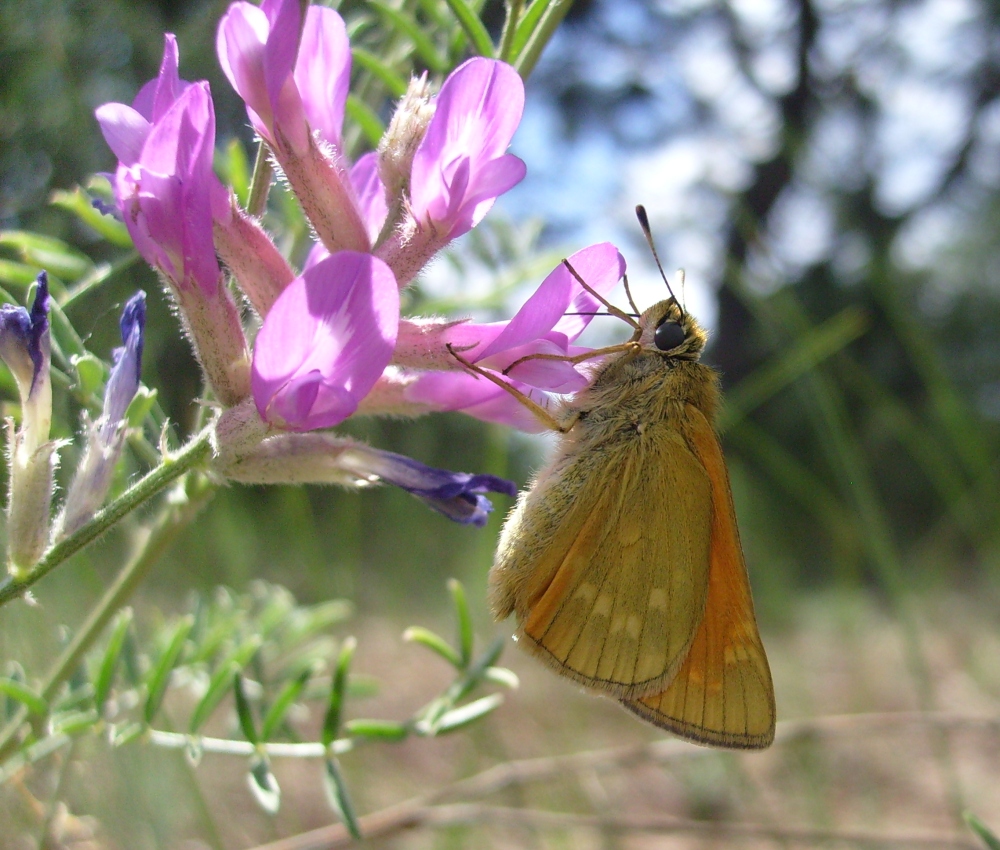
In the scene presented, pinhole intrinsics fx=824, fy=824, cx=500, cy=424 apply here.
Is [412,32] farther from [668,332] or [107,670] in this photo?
[107,670]

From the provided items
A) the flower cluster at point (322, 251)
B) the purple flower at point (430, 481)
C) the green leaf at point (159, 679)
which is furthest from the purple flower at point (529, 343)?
the green leaf at point (159, 679)

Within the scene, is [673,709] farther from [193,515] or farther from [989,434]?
[989,434]

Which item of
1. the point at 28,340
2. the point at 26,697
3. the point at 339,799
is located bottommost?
the point at 339,799

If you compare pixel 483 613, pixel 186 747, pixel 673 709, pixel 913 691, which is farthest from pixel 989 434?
pixel 186 747

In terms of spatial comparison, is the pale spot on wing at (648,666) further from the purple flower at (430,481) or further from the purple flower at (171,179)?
the purple flower at (171,179)

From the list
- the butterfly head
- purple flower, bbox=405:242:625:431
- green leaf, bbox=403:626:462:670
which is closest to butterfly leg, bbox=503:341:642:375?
purple flower, bbox=405:242:625:431

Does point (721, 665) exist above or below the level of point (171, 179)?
below

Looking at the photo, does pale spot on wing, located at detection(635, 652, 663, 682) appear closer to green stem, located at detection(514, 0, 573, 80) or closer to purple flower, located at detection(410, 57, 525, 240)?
purple flower, located at detection(410, 57, 525, 240)

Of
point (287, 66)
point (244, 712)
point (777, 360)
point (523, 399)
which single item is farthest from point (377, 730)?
point (777, 360)
